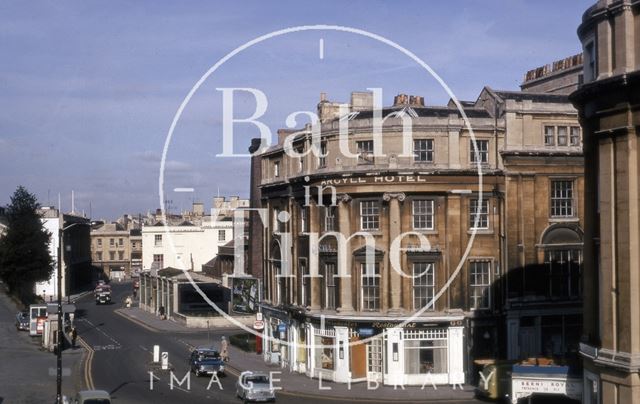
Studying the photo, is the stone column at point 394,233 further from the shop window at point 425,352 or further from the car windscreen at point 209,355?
the car windscreen at point 209,355

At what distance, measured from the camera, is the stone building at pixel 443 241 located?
46.2 meters

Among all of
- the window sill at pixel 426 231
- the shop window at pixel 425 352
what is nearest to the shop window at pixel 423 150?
the window sill at pixel 426 231

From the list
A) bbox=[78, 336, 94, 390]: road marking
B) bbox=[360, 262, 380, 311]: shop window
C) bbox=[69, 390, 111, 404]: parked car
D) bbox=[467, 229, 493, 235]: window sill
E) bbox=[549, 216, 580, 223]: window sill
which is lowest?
bbox=[78, 336, 94, 390]: road marking

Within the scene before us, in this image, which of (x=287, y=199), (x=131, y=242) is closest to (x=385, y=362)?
(x=287, y=199)

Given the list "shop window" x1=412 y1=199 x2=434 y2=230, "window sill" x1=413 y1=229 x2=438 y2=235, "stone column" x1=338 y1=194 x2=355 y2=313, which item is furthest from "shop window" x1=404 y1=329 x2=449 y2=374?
"shop window" x1=412 y1=199 x2=434 y2=230

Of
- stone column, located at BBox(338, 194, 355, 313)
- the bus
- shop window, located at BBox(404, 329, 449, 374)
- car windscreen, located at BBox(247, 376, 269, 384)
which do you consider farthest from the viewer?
the bus

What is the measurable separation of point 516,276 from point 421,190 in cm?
680

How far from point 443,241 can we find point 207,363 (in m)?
14.1

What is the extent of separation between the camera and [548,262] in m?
47.7

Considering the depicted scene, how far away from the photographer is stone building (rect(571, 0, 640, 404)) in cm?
2891

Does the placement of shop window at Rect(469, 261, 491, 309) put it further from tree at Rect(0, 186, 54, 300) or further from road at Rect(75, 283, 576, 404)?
tree at Rect(0, 186, 54, 300)

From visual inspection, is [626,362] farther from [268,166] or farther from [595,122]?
[268,166]

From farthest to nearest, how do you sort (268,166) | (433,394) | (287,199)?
(268,166), (287,199), (433,394)

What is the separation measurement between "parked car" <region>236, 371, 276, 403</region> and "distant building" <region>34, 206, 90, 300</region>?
61.0 meters
